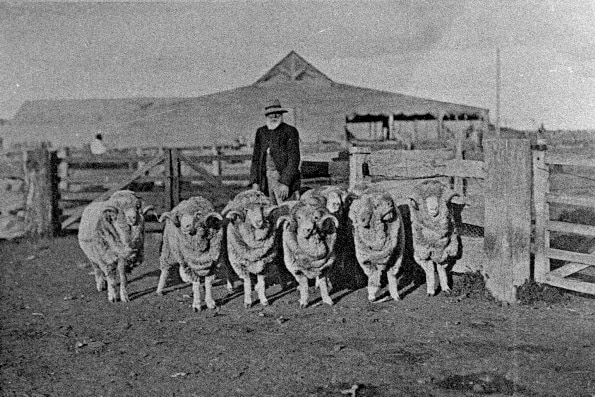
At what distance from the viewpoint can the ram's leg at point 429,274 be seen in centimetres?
749

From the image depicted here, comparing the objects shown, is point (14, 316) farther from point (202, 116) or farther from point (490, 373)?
point (202, 116)

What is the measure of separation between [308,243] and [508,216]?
7.97 ft

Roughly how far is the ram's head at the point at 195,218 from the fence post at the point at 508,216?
3352 millimetres

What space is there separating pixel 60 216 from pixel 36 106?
34512 mm

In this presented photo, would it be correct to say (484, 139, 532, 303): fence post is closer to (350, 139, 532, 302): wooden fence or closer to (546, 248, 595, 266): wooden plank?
(350, 139, 532, 302): wooden fence

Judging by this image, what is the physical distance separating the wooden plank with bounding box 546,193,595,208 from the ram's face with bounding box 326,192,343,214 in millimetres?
2477

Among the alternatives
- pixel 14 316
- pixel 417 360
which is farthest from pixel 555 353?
pixel 14 316

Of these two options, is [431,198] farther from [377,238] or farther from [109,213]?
[109,213]

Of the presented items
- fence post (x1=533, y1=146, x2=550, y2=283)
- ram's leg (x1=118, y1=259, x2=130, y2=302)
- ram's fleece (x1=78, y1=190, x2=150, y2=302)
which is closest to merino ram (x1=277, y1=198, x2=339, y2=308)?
ram's fleece (x1=78, y1=190, x2=150, y2=302)

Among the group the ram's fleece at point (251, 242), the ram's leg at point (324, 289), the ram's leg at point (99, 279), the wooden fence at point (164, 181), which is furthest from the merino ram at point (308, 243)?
the wooden fence at point (164, 181)

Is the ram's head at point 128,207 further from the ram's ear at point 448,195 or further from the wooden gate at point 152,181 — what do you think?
the ram's ear at point 448,195

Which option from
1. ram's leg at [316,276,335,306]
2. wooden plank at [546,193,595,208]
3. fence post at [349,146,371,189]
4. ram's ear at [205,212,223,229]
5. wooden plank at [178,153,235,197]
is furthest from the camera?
wooden plank at [178,153,235,197]

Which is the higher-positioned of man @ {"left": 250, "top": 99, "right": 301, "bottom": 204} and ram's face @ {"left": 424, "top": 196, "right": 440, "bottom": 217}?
man @ {"left": 250, "top": 99, "right": 301, "bottom": 204}

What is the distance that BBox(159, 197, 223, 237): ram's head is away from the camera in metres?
7.07
